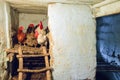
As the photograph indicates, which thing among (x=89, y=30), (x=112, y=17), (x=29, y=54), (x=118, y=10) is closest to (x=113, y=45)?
(x=112, y=17)

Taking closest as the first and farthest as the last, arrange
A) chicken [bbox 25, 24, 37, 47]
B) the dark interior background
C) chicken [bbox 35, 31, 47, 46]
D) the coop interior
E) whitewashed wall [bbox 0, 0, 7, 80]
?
whitewashed wall [bbox 0, 0, 7, 80], the coop interior, chicken [bbox 35, 31, 47, 46], chicken [bbox 25, 24, 37, 47], the dark interior background

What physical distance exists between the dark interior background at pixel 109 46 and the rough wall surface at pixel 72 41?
1274mm

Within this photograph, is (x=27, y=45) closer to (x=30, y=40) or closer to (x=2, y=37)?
(x=30, y=40)

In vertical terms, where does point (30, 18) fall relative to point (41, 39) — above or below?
above

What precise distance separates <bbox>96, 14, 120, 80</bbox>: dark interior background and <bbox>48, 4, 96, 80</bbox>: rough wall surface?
50.2 inches

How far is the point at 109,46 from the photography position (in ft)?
15.9

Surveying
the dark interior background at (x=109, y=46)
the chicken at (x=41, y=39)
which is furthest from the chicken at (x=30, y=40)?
the dark interior background at (x=109, y=46)

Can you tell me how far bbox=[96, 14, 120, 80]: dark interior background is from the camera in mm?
4371

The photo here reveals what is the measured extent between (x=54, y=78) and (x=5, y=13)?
1.46 metres

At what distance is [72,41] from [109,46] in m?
2.38

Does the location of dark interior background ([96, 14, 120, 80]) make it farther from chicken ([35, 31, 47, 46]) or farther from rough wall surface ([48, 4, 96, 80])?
chicken ([35, 31, 47, 46])

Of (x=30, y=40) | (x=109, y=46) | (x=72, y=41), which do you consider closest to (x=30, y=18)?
(x=30, y=40)

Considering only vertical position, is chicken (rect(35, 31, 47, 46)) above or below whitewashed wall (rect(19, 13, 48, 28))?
below

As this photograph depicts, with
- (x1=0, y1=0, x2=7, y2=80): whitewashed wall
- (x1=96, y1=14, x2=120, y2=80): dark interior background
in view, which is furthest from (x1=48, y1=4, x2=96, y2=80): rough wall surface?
(x1=96, y1=14, x2=120, y2=80): dark interior background
